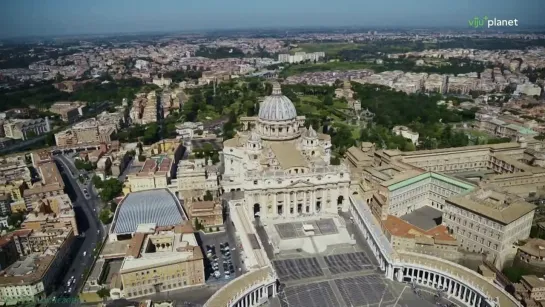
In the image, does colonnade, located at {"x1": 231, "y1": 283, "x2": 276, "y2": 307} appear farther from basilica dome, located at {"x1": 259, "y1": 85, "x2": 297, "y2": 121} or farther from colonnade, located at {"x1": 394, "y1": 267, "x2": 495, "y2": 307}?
basilica dome, located at {"x1": 259, "y1": 85, "x2": 297, "y2": 121}

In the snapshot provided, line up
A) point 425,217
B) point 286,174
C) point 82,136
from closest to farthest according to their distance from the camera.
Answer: point 286,174
point 425,217
point 82,136

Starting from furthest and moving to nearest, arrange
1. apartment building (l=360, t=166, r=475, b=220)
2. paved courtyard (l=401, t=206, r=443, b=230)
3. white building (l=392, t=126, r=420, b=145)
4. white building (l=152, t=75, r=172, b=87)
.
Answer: white building (l=152, t=75, r=172, b=87) < white building (l=392, t=126, r=420, b=145) < paved courtyard (l=401, t=206, r=443, b=230) < apartment building (l=360, t=166, r=475, b=220)

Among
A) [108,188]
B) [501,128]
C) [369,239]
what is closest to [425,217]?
[369,239]

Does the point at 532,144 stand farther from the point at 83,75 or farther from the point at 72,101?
the point at 83,75

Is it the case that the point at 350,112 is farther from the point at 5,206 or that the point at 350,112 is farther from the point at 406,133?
the point at 5,206

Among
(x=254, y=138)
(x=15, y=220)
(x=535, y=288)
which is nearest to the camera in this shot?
(x=535, y=288)

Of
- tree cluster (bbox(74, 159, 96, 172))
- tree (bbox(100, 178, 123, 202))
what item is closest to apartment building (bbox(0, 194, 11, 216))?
tree (bbox(100, 178, 123, 202))
